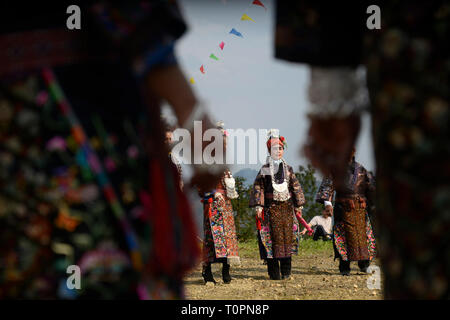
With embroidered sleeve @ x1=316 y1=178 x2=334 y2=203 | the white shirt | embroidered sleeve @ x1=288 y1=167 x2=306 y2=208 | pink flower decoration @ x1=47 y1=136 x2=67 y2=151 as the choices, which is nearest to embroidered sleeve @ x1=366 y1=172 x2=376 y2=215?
embroidered sleeve @ x1=316 y1=178 x2=334 y2=203

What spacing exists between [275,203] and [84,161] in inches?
222

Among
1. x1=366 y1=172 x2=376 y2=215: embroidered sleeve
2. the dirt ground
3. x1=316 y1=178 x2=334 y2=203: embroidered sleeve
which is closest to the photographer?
the dirt ground

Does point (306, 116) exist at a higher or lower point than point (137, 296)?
higher

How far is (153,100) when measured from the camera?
4.91 feet

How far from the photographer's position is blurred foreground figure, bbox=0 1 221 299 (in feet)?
4.41

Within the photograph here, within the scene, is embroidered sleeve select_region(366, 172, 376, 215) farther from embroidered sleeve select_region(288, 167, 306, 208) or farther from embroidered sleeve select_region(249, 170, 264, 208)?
embroidered sleeve select_region(249, 170, 264, 208)

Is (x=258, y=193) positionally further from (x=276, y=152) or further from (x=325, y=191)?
(x=325, y=191)

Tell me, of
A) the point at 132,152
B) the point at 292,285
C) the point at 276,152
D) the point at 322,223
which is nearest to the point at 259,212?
the point at 276,152

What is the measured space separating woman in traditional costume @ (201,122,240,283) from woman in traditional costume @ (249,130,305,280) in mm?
419

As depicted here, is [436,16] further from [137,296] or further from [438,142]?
[137,296]

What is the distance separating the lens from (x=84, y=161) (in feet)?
4.41

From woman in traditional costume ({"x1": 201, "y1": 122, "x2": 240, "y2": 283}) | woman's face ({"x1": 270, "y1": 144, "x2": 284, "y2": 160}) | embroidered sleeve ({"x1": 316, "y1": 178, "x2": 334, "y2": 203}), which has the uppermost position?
woman's face ({"x1": 270, "y1": 144, "x2": 284, "y2": 160})

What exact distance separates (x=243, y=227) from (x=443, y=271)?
1130 centimetres
